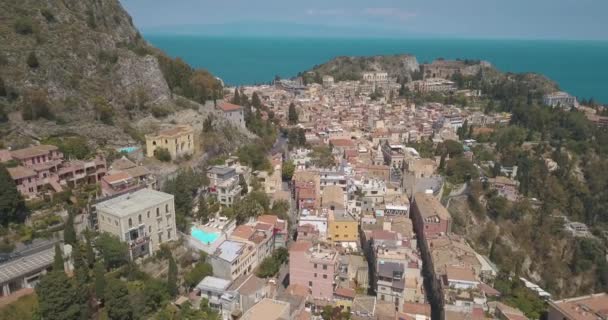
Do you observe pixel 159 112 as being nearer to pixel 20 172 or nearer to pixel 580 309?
pixel 20 172

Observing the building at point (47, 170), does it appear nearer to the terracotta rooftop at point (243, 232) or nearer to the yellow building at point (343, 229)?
the terracotta rooftop at point (243, 232)

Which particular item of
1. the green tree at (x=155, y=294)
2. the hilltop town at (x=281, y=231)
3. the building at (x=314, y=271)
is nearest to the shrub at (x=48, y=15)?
the hilltop town at (x=281, y=231)

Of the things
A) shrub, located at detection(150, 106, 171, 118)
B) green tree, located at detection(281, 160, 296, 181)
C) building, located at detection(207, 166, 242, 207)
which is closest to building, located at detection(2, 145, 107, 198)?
building, located at detection(207, 166, 242, 207)

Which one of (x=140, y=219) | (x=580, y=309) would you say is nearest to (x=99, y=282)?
(x=140, y=219)

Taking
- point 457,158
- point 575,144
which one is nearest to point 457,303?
point 457,158

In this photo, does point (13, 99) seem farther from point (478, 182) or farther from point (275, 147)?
point (478, 182)
